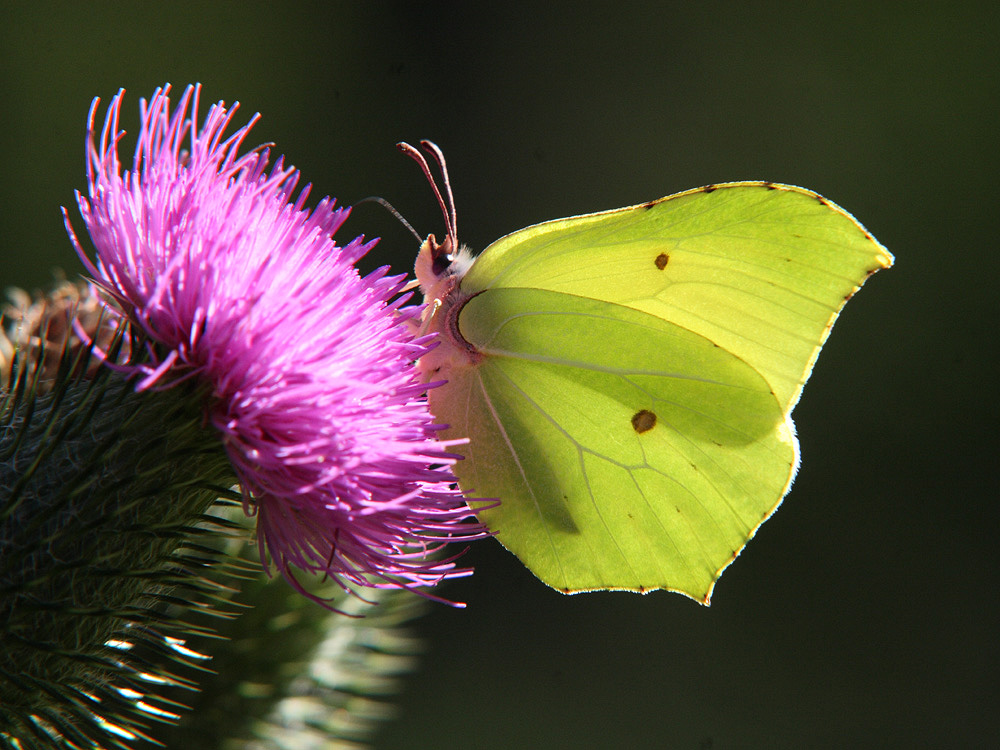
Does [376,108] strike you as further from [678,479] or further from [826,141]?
[678,479]

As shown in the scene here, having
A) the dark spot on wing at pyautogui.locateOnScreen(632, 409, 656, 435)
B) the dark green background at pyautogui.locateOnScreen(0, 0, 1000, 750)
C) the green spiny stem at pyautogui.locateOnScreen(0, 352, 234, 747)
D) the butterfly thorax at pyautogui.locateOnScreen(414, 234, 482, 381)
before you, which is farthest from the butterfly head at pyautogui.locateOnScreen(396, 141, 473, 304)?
the dark green background at pyautogui.locateOnScreen(0, 0, 1000, 750)

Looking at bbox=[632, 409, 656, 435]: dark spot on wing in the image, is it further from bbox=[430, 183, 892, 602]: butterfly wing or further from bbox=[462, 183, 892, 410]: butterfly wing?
bbox=[462, 183, 892, 410]: butterfly wing

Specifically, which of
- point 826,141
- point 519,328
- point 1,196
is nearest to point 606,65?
point 826,141

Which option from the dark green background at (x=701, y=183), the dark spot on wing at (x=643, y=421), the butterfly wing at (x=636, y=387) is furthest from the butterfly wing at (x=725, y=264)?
the dark green background at (x=701, y=183)

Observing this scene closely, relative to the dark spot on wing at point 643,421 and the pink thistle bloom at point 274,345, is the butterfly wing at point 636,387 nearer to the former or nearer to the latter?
the dark spot on wing at point 643,421

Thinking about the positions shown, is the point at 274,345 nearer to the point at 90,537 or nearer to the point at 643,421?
the point at 90,537

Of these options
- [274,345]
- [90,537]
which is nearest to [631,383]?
[274,345]
